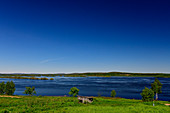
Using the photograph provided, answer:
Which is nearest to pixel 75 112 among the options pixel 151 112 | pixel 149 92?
pixel 151 112

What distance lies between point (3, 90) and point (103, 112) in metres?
71.4

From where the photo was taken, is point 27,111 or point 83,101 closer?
point 27,111

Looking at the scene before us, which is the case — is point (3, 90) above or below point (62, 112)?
below

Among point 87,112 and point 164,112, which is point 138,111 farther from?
point 87,112

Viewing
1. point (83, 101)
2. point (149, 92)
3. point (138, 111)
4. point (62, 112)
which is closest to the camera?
point (62, 112)

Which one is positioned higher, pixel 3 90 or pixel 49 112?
pixel 49 112

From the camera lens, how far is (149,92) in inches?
2069

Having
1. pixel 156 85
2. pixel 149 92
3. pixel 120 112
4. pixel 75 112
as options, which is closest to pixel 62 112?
pixel 75 112

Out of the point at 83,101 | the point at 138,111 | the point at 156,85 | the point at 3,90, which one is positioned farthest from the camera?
the point at 3,90

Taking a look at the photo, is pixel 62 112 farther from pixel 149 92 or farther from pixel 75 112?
pixel 149 92

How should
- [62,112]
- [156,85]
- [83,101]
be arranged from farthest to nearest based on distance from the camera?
1. [156,85]
2. [83,101]
3. [62,112]

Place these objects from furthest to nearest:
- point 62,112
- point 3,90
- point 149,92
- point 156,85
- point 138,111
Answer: point 3,90 → point 156,85 → point 149,92 → point 138,111 → point 62,112

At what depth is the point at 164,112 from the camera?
91.1 ft

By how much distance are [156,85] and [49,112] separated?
58.9 meters
